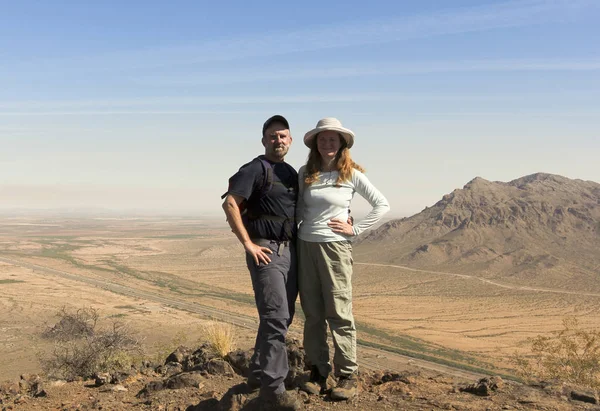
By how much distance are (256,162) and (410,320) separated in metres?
33.1

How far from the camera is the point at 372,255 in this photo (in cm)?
7244

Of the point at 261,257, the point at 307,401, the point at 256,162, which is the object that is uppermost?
the point at 256,162

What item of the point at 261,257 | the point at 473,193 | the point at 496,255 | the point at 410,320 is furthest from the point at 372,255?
the point at 261,257

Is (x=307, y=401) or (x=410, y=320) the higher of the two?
(x=307, y=401)

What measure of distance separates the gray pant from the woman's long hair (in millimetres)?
675

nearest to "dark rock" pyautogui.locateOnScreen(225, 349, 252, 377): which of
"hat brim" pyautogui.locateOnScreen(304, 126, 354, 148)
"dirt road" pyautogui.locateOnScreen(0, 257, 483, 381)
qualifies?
"hat brim" pyautogui.locateOnScreen(304, 126, 354, 148)

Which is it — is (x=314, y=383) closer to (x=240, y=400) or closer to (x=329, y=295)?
(x=240, y=400)

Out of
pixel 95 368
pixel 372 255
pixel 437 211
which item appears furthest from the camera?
pixel 437 211

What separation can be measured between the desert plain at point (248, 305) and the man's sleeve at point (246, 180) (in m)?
9.53

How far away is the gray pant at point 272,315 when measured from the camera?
4059mm

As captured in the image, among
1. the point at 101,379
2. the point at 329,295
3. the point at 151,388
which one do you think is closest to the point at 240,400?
the point at 329,295

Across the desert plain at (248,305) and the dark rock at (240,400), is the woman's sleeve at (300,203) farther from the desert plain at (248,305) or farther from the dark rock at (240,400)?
the desert plain at (248,305)

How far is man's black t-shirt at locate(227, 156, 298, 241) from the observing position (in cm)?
408

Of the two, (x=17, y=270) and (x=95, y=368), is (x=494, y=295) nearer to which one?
(x=95, y=368)
